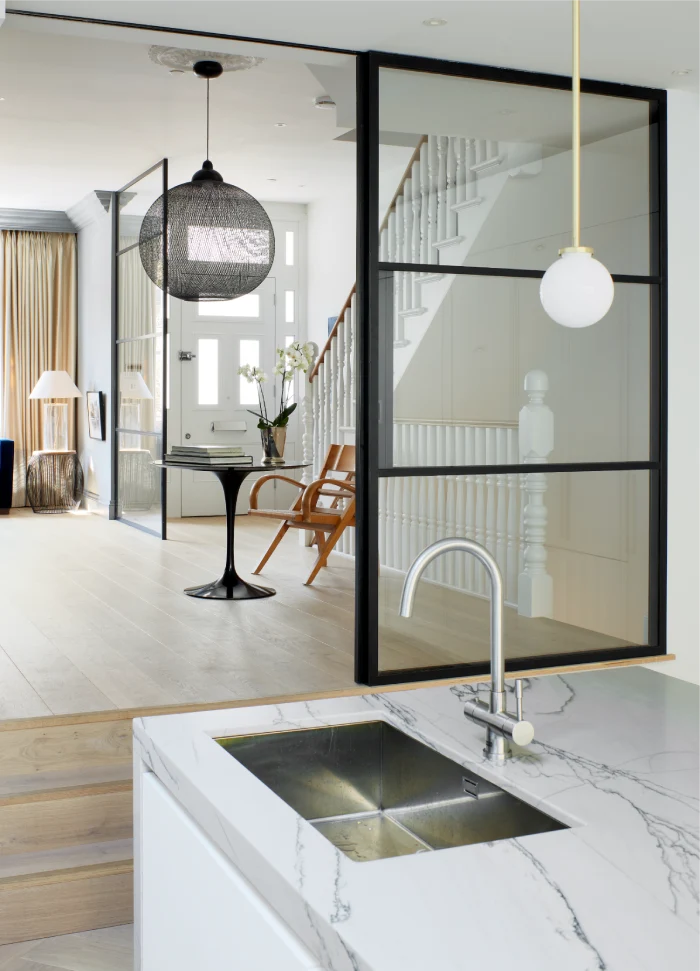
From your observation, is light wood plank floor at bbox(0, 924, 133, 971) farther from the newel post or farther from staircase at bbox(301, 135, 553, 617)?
the newel post

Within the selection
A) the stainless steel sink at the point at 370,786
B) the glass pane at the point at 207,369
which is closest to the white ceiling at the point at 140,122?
the glass pane at the point at 207,369

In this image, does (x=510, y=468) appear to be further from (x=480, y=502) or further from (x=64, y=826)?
(x=64, y=826)

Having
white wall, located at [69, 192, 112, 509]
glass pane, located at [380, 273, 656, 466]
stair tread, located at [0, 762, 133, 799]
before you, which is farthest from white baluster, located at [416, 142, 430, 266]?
white wall, located at [69, 192, 112, 509]

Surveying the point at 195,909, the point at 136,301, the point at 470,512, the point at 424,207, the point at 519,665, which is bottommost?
the point at 519,665

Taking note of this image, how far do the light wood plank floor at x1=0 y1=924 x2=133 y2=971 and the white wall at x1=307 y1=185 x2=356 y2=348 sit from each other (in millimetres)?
6382

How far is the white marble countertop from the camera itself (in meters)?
1.14

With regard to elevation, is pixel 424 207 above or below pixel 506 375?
above

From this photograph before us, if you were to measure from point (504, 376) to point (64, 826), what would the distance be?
2.28m

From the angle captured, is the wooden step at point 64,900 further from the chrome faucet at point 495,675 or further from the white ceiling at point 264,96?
the white ceiling at point 264,96

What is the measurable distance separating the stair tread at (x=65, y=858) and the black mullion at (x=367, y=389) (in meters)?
1.12

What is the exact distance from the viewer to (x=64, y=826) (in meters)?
3.16

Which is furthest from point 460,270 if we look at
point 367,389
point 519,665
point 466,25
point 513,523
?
point 519,665

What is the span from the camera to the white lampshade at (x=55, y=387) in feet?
31.0

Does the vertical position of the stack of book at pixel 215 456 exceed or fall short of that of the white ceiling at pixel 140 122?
it falls short
